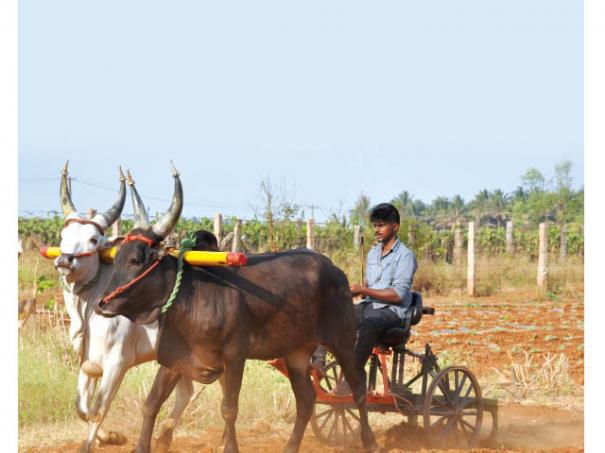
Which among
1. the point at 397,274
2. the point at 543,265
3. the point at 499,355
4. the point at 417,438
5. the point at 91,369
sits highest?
the point at 397,274

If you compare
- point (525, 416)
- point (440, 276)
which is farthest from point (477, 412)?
point (440, 276)

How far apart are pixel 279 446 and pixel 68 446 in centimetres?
176

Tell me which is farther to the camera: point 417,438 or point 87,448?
point 417,438

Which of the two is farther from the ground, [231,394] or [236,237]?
[236,237]

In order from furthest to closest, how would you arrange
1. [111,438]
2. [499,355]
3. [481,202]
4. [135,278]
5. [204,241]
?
[481,202]
[499,355]
[111,438]
[204,241]
[135,278]

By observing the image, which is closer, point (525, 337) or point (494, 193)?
point (525, 337)

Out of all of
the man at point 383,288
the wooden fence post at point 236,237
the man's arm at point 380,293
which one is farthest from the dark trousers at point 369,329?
the wooden fence post at point 236,237

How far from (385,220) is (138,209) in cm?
230

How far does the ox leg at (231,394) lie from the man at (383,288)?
55.8 inches

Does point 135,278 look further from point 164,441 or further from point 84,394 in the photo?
point 164,441

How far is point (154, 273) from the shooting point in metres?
6.50

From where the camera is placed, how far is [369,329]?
7770 millimetres

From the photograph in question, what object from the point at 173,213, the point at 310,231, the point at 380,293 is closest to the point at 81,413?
the point at 173,213

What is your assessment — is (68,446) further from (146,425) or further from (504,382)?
(504,382)
